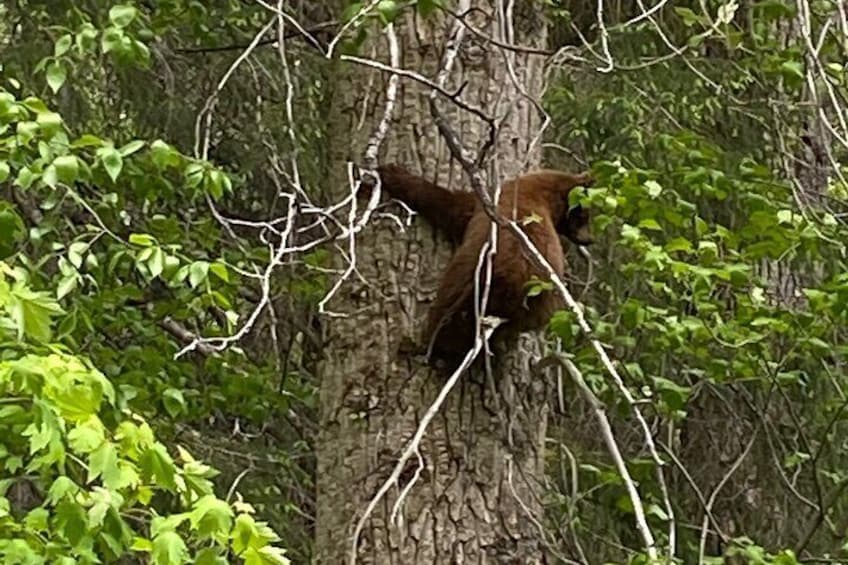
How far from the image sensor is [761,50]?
516 centimetres

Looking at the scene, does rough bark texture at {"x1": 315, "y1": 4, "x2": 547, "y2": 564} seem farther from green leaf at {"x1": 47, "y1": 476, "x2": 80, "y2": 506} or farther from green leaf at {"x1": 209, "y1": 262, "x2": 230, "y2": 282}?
green leaf at {"x1": 47, "y1": 476, "x2": 80, "y2": 506}

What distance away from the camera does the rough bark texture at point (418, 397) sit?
4223mm

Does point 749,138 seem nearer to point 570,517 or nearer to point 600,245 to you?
point 600,245

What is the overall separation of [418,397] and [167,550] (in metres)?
1.62

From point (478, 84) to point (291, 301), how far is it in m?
2.21

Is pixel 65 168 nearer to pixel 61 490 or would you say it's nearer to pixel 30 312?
pixel 30 312

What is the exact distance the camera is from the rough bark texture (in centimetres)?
422

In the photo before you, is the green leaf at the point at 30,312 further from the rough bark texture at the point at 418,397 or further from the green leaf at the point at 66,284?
the rough bark texture at the point at 418,397

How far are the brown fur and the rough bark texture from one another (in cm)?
7

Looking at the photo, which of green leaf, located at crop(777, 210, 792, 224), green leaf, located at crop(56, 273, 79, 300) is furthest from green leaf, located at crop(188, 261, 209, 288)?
green leaf, located at crop(777, 210, 792, 224)

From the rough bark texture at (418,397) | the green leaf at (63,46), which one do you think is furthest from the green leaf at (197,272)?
the green leaf at (63,46)

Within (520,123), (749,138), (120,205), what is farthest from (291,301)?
(749,138)

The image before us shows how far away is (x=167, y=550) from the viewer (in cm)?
275

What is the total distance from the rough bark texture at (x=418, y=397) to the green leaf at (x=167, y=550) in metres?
1.42
